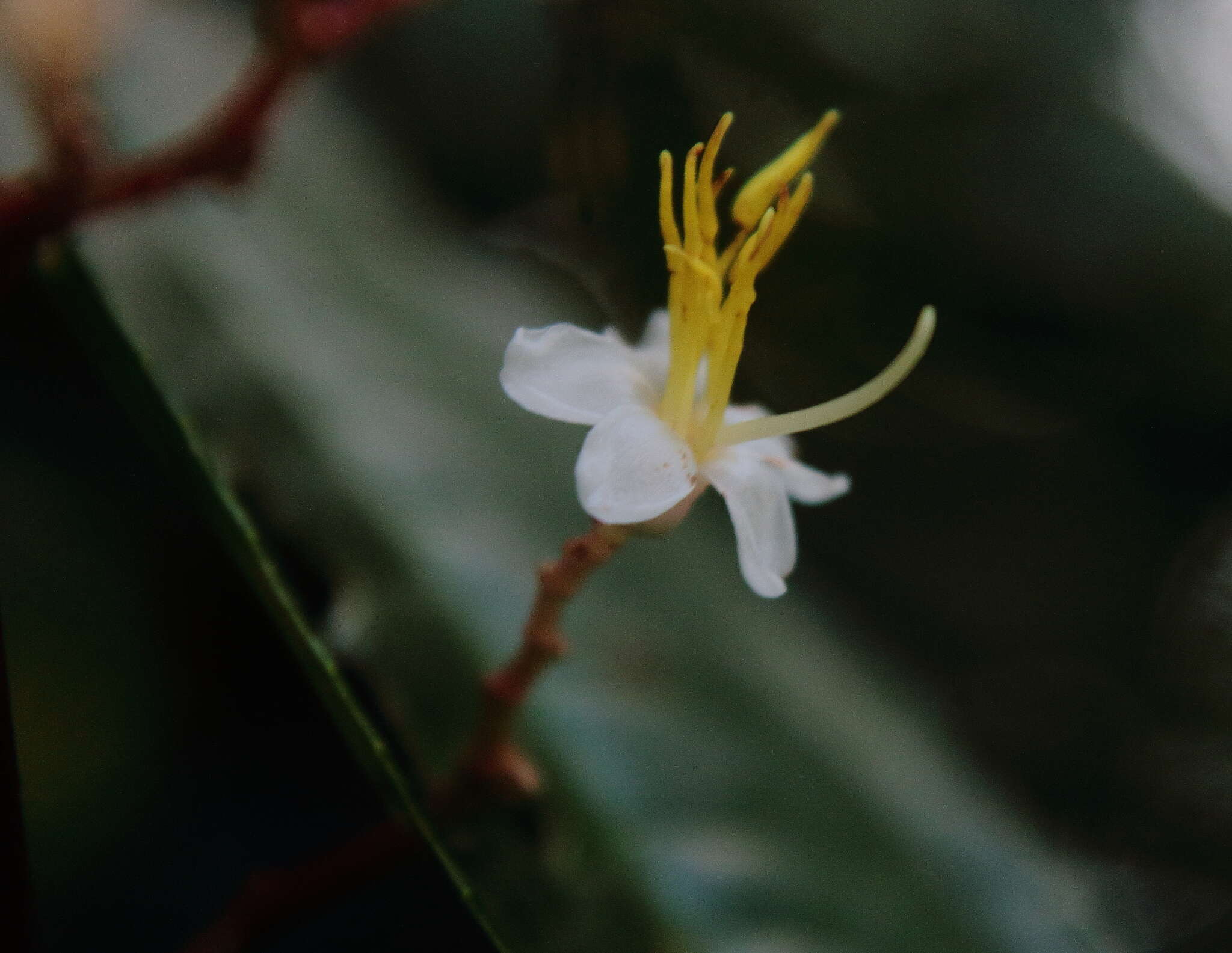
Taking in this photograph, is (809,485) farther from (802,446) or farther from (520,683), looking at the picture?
(802,446)

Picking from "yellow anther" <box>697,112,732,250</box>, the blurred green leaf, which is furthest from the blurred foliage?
"yellow anther" <box>697,112,732,250</box>

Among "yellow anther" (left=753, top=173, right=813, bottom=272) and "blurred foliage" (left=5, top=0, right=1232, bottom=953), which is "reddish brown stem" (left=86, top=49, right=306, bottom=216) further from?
"yellow anther" (left=753, top=173, right=813, bottom=272)

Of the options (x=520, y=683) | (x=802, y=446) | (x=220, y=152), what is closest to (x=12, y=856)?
(x=520, y=683)

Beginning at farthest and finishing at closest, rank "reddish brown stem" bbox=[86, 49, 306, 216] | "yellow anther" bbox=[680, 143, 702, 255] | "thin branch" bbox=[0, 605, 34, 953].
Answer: "reddish brown stem" bbox=[86, 49, 306, 216], "yellow anther" bbox=[680, 143, 702, 255], "thin branch" bbox=[0, 605, 34, 953]

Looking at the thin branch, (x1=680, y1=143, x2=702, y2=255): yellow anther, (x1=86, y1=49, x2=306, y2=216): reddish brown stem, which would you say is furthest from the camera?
(x1=86, y1=49, x2=306, y2=216): reddish brown stem

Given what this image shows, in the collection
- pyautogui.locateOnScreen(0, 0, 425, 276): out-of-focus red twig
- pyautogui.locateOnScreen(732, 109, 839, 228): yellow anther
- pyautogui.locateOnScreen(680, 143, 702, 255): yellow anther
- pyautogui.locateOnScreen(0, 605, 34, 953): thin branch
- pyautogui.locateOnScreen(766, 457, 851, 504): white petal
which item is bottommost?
pyautogui.locateOnScreen(0, 605, 34, 953): thin branch

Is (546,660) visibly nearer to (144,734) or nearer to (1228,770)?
(144,734)
